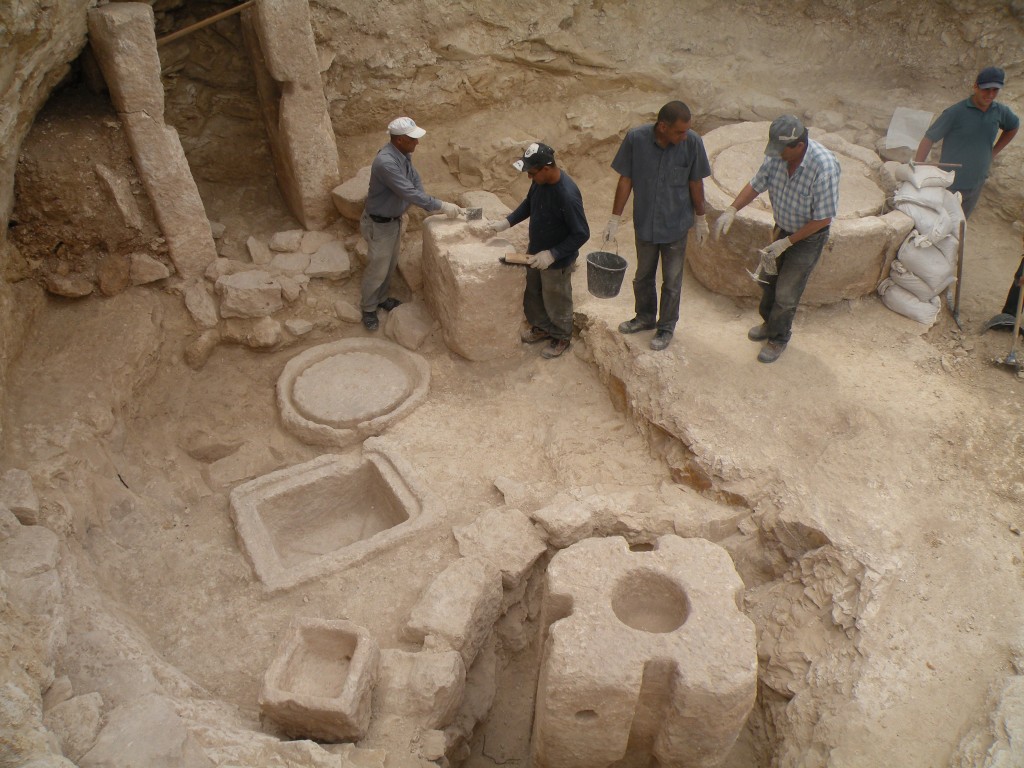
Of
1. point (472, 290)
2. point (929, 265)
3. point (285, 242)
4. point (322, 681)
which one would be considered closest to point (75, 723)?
point (322, 681)

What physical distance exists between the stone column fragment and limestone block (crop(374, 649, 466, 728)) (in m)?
3.91

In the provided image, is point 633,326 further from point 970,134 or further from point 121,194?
point 121,194

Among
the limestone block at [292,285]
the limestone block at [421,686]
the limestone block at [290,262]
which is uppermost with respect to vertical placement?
the limestone block at [290,262]

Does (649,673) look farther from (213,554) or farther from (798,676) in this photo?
(213,554)

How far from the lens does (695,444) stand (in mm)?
5059

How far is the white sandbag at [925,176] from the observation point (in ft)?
19.7

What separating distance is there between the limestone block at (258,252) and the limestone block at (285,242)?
8cm

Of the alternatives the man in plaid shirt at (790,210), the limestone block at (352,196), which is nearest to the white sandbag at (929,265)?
the man in plaid shirt at (790,210)

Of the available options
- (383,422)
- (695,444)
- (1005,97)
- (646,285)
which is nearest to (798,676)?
(695,444)

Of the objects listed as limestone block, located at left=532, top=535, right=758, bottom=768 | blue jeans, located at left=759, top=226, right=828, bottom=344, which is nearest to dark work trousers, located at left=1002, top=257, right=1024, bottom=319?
blue jeans, located at left=759, top=226, right=828, bottom=344

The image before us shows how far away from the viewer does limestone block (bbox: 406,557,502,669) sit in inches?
163

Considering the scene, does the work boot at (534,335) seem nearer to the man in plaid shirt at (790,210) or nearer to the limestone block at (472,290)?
the limestone block at (472,290)

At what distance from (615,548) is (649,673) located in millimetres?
665

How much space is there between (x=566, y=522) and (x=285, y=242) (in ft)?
12.6
